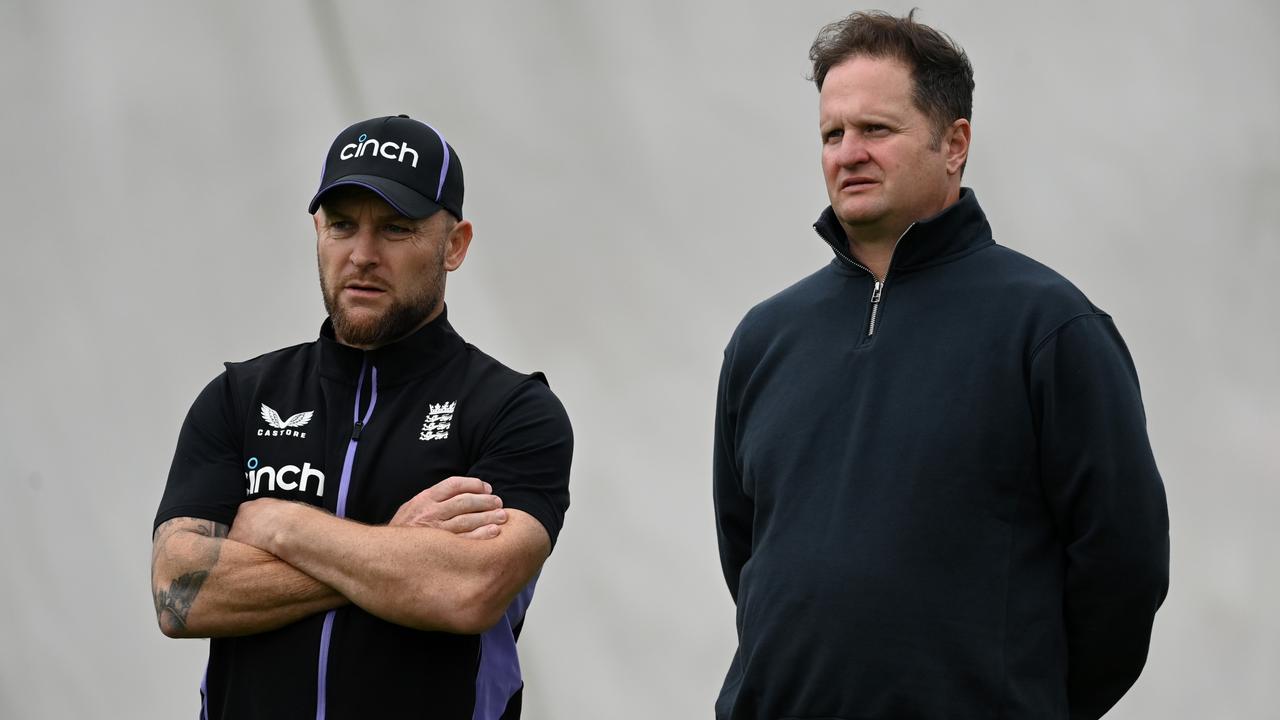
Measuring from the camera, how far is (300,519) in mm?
1857

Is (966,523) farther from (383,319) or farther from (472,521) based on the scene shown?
(383,319)

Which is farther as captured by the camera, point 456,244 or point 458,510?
point 456,244

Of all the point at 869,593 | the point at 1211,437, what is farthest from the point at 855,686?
the point at 1211,437

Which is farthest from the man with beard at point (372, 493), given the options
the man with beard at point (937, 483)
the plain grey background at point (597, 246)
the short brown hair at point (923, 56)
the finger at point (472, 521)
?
the plain grey background at point (597, 246)

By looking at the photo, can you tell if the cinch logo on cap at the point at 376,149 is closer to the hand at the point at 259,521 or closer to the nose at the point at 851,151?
the hand at the point at 259,521

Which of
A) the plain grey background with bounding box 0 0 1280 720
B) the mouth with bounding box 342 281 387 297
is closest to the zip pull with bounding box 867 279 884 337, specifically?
the mouth with bounding box 342 281 387 297

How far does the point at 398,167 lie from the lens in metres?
2.05

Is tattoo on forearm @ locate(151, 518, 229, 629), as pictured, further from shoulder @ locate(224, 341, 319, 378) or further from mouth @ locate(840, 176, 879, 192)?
mouth @ locate(840, 176, 879, 192)

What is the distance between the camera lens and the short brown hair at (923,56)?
6.04 ft

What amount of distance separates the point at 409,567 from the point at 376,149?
628mm

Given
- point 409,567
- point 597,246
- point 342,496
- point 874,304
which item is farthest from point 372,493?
point 597,246

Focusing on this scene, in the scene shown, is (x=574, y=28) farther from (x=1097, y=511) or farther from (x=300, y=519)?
(x=1097, y=511)

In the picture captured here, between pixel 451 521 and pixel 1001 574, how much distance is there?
70cm

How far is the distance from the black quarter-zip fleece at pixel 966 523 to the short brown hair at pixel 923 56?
0.23 m
